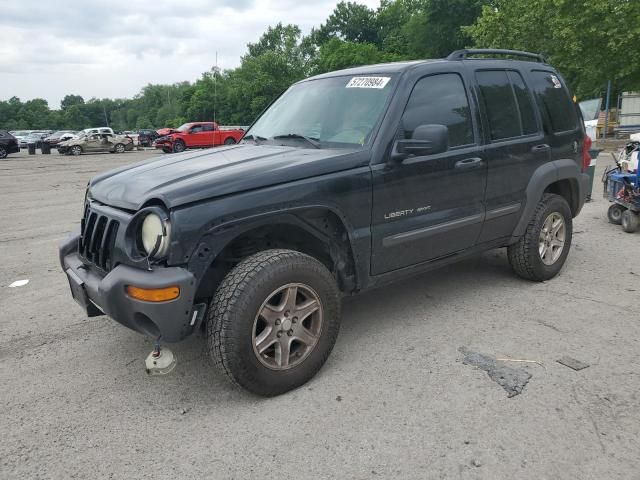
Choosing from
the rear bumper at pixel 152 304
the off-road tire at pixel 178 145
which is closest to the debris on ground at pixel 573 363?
the rear bumper at pixel 152 304

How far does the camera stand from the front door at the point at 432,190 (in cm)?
343

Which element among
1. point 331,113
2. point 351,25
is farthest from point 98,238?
point 351,25

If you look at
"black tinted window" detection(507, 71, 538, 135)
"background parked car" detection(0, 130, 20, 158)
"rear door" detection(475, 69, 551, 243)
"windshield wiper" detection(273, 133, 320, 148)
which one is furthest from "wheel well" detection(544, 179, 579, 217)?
"background parked car" detection(0, 130, 20, 158)

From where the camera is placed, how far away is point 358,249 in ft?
10.9

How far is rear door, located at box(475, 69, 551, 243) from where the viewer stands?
4105 millimetres

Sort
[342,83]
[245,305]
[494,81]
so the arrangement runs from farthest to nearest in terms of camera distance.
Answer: [494,81], [342,83], [245,305]

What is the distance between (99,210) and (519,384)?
2714mm

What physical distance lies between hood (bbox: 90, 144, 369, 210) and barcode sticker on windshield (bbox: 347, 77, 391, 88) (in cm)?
65

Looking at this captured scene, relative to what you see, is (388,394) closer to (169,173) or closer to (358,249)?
(358,249)

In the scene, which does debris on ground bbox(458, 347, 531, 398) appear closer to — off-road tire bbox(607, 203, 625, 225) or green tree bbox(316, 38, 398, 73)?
off-road tire bbox(607, 203, 625, 225)

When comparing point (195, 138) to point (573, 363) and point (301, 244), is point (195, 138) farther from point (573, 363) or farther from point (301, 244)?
point (573, 363)

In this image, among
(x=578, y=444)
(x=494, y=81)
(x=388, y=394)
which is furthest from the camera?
(x=494, y=81)

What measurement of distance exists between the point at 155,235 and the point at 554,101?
3.86 m

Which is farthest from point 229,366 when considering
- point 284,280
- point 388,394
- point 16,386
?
point 16,386
